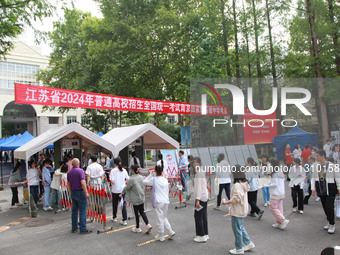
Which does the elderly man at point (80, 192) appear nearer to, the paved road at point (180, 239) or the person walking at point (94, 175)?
the paved road at point (180, 239)

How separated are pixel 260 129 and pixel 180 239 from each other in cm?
322

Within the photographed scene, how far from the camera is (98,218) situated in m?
7.02

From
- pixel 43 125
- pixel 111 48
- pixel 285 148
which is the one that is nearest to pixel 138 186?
pixel 285 148

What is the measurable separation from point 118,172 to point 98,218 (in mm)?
1306

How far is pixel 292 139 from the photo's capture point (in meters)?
7.12

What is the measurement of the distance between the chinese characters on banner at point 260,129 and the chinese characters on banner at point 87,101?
35.6 inches

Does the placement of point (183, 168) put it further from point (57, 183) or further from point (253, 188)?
point (57, 183)

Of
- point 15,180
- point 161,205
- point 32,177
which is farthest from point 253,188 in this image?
point 15,180

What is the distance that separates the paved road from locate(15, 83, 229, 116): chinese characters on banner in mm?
3103

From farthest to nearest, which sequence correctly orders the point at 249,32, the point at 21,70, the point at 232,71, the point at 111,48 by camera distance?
the point at 21,70 → the point at 111,48 → the point at 232,71 → the point at 249,32

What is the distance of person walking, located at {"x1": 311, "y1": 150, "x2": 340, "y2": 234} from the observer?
5695mm

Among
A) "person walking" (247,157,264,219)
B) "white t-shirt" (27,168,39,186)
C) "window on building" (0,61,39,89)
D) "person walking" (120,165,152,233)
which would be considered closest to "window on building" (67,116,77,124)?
"window on building" (0,61,39,89)

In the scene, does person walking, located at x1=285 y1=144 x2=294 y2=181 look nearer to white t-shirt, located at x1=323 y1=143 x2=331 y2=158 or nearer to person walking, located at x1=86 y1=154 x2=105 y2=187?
white t-shirt, located at x1=323 y1=143 x2=331 y2=158

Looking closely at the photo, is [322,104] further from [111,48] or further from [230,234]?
[111,48]
